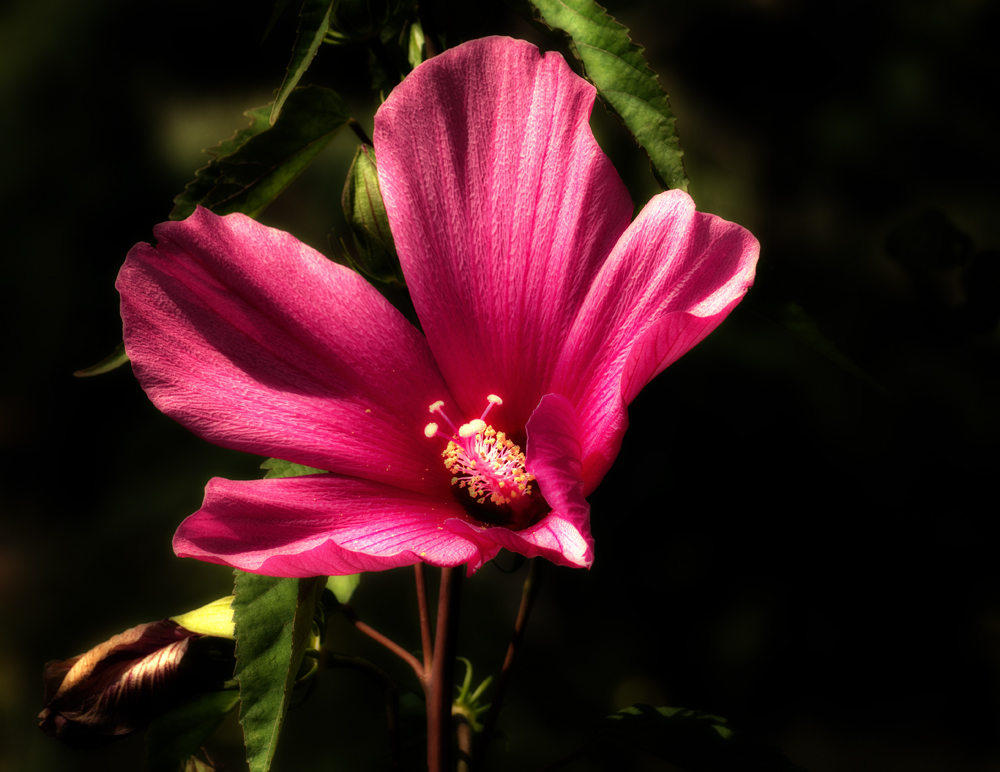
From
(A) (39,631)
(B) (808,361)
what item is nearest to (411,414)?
(B) (808,361)

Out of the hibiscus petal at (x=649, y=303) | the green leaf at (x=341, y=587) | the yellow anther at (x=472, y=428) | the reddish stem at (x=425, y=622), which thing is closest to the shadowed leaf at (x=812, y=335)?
the hibiscus petal at (x=649, y=303)

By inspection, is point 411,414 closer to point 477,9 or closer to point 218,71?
point 477,9

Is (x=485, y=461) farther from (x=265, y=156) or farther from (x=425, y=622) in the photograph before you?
(x=265, y=156)

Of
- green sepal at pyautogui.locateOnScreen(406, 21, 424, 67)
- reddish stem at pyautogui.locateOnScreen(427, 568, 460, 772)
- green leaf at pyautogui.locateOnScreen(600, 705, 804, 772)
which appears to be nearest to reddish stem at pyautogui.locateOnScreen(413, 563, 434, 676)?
reddish stem at pyautogui.locateOnScreen(427, 568, 460, 772)

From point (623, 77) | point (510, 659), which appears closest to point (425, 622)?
point (510, 659)

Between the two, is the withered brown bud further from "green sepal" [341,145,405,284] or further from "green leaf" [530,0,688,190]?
"green leaf" [530,0,688,190]

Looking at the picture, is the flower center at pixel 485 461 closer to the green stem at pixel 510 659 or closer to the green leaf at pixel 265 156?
the green stem at pixel 510 659
